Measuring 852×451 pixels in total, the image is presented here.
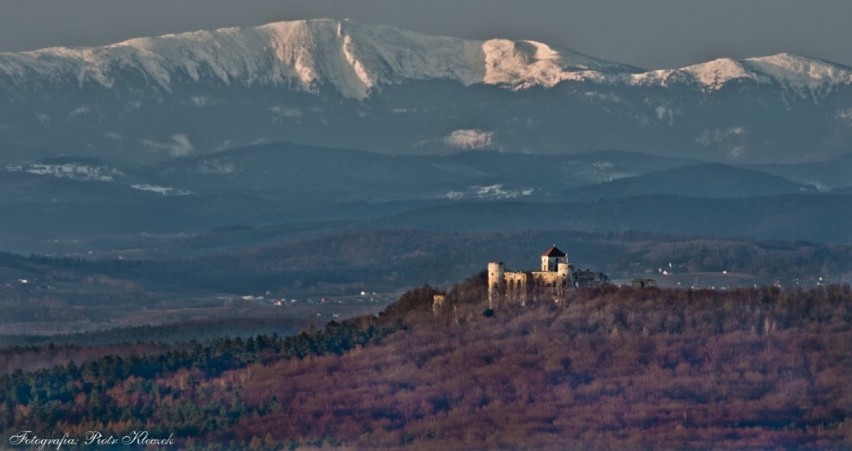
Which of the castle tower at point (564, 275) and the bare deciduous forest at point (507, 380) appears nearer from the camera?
the bare deciduous forest at point (507, 380)

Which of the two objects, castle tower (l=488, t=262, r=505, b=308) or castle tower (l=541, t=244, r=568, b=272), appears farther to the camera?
castle tower (l=488, t=262, r=505, b=308)

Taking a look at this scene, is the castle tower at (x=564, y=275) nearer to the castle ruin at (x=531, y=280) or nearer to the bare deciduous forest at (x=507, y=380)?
the castle ruin at (x=531, y=280)

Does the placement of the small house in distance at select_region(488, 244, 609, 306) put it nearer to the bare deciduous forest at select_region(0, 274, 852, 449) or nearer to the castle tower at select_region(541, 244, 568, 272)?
the castle tower at select_region(541, 244, 568, 272)

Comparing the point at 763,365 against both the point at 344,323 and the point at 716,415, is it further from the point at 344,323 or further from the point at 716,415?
the point at 344,323

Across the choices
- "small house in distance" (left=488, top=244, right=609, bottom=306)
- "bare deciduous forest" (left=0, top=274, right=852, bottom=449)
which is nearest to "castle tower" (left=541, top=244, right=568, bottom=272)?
"small house in distance" (left=488, top=244, right=609, bottom=306)

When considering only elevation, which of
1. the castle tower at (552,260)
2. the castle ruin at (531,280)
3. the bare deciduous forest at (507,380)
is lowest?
the bare deciduous forest at (507,380)

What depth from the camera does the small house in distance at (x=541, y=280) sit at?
184 m

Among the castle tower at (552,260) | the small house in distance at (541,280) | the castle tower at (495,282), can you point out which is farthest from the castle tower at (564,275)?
the castle tower at (495,282)

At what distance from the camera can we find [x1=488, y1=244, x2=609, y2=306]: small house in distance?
18438 centimetres

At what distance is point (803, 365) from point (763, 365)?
2102 mm

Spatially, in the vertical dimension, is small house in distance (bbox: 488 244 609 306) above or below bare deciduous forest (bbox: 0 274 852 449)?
above

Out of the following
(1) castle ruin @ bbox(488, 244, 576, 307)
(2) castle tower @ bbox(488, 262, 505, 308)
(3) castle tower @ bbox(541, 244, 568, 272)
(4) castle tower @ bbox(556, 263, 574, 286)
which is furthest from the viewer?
(2) castle tower @ bbox(488, 262, 505, 308)

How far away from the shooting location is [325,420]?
170 metres

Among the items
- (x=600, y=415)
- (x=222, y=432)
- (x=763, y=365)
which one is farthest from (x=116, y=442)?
(x=763, y=365)
